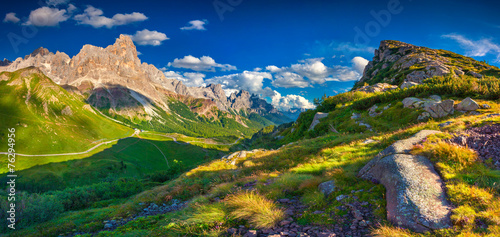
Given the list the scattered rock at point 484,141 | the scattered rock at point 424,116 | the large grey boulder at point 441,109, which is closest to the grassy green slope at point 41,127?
the scattered rock at point 424,116

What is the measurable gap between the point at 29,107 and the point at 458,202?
10931 inches

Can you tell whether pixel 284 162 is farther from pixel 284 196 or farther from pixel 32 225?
pixel 32 225

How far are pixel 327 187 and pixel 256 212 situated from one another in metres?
3.66

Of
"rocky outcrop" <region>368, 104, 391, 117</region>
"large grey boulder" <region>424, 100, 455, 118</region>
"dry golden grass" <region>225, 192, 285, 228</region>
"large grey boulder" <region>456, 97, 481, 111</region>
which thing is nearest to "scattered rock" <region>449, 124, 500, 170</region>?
"dry golden grass" <region>225, 192, 285, 228</region>

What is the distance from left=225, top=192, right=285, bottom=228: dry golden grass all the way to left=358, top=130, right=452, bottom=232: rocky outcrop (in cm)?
343

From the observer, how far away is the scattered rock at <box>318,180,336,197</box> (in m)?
8.16

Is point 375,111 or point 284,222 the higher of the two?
point 375,111

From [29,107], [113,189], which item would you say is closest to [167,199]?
[113,189]

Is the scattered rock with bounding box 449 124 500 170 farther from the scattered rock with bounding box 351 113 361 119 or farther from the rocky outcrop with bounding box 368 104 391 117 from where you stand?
the scattered rock with bounding box 351 113 361 119

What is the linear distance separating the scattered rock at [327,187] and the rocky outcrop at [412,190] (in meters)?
1.52

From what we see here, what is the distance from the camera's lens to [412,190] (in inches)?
246

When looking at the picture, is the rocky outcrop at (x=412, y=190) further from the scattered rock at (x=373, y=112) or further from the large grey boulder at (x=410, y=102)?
the scattered rock at (x=373, y=112)

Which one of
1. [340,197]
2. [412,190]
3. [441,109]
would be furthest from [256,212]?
[441,109]

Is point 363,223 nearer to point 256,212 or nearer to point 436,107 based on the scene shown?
point 256,212
